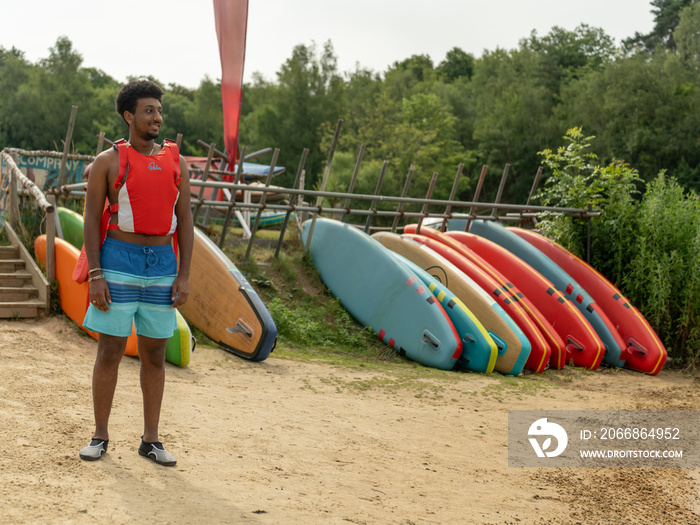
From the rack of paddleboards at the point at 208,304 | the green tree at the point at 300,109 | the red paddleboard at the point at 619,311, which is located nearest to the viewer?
the rack of paddleboards at the point at 208,304

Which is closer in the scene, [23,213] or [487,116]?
[23,213]

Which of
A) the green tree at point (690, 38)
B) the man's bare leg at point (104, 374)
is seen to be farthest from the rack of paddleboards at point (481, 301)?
the green tree at point (690, 38)

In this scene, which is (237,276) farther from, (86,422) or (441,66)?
(441,66)

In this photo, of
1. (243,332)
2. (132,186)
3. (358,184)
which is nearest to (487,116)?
(358,184)

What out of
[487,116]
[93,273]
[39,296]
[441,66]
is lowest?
[39,296]

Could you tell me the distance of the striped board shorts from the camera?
2680 mm

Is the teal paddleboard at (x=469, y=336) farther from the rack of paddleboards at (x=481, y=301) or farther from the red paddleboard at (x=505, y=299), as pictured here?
the red paddleboard at (x=505, y=299)

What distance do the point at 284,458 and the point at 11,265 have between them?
4.13 meters

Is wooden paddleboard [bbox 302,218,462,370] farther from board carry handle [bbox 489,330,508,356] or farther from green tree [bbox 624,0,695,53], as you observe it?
green tree [bbox 624,0,695,53]

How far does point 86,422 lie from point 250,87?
2205 inches

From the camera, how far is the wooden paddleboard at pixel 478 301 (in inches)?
244

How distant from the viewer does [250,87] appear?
185 ft

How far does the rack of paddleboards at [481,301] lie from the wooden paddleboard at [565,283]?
1cm

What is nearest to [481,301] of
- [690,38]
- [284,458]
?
[284,458]
